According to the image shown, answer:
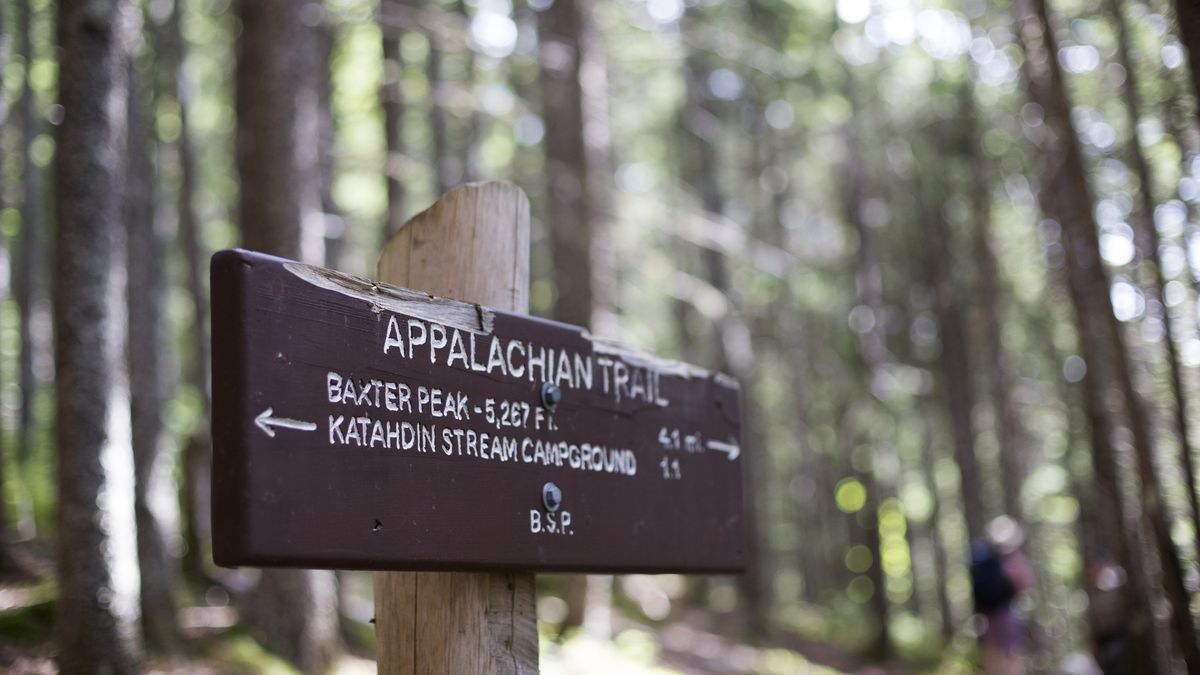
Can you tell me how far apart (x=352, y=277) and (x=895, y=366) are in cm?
2110

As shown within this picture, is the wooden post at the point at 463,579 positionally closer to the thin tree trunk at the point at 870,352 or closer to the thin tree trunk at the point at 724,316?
the thin tree trunk at the point at 724,316

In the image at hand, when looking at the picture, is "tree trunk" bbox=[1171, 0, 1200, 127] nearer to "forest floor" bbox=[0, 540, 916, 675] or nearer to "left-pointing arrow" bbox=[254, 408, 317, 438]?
"left-pointing arrow" bbox=[254, 408, 317, 438]

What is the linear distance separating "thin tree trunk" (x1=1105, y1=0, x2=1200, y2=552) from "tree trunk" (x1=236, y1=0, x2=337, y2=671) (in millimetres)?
6215

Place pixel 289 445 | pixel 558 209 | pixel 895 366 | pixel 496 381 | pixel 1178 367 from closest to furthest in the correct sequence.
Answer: pixel 289 445
pixel 496 381
pixel 1178 367
pixel 558 209
pixel 895 366

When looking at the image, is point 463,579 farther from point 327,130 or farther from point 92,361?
point 327,130

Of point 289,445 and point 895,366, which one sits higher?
point 895,366

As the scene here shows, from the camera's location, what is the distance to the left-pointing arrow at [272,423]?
216 cm

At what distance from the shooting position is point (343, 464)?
91.2 inches

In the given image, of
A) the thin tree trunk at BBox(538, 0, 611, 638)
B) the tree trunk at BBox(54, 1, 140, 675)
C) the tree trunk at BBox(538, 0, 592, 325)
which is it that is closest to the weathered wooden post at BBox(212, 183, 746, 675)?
the tree trunk at BBox(54, 1, 140, 675)

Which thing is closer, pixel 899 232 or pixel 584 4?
pixel 584 4

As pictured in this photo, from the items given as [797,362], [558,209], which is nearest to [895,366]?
[797,362]

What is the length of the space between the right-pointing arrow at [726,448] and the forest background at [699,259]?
7.78ft

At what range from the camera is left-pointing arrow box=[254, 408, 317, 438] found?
2.16 m

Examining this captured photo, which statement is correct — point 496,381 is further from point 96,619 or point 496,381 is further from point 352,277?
point 96,619
